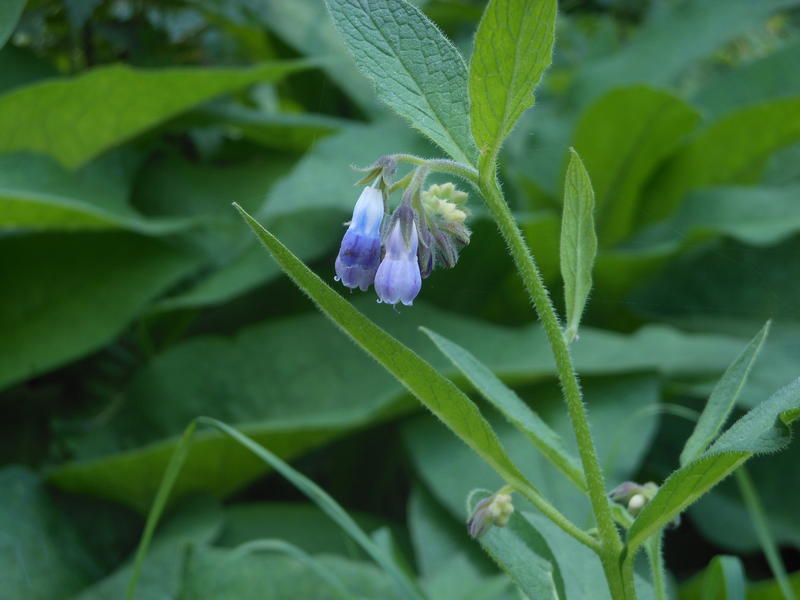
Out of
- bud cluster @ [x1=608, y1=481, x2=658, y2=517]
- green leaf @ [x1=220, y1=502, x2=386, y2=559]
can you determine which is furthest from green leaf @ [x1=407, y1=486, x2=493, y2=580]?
bud cluster @ [x1=608, y1=481, x2=658, y2=517]

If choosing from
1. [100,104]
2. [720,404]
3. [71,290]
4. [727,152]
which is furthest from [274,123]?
[720,404]

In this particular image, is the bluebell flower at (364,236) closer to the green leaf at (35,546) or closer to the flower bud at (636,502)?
the flower bud at (636,502)

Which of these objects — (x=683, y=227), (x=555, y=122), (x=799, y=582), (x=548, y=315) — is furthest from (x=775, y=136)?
(x=548, y=315)

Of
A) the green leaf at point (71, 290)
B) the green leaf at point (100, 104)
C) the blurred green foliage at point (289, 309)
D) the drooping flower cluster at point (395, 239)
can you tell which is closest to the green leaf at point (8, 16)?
the blurred green foliage at point (289, 309)

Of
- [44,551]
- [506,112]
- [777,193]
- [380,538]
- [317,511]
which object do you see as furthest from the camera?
[777,193]

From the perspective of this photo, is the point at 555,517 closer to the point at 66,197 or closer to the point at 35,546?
the point at 35,546

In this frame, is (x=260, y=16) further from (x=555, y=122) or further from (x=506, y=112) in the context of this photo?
(x=506, y=112)
